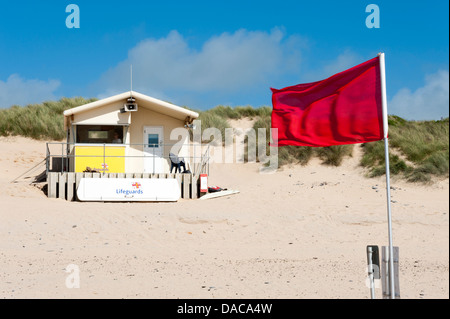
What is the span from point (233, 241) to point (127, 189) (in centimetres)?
597

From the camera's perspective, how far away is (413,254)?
11.0 m

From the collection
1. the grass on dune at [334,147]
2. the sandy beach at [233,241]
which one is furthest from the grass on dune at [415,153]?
the sandy beach at [233,241]

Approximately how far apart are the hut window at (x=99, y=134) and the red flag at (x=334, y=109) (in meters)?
12.5

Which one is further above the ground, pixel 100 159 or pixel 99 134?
pixel 99 134

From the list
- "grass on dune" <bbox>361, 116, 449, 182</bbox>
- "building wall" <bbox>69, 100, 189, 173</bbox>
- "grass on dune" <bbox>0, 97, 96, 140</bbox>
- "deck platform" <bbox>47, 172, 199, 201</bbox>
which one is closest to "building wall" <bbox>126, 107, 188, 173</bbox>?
"building wall" <bbox>69, 100, 189, 173</bbox>

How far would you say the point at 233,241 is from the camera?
12703 mm

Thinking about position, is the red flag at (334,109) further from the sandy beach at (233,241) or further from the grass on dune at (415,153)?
the grass on dune at (415,153)

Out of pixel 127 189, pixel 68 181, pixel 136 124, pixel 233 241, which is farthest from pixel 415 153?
pixel 68 181

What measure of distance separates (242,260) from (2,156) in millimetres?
18624

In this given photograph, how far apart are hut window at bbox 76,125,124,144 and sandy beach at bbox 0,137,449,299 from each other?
106 inches

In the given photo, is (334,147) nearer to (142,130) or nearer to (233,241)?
(142,130)

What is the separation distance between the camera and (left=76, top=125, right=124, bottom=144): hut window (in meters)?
19.6
